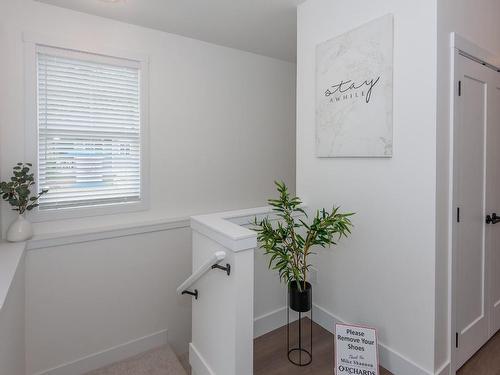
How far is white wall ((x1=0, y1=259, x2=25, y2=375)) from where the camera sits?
142 centimetres

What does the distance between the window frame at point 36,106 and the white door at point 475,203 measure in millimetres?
2444

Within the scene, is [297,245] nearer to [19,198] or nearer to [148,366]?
[148,366]

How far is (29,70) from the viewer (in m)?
2.26

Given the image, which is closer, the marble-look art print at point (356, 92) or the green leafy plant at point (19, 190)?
the marble-look art print at point (356, 92)

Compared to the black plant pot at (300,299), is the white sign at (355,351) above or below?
below

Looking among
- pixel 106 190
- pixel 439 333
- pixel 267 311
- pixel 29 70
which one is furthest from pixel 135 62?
pixel 439 333

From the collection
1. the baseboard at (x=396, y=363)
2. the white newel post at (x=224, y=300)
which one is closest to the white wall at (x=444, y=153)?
the baseboard at (x=396, y=363)

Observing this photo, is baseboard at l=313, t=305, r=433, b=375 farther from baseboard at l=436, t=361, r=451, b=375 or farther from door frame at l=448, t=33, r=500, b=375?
door frame at l=448, t=33, r=500, b=375

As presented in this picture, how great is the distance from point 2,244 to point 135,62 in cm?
182

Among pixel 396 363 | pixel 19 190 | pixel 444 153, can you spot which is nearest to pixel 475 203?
pixel 444 153

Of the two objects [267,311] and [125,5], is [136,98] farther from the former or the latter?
[267,311]

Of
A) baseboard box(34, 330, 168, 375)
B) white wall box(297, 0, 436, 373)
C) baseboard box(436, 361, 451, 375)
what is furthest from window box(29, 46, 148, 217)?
baseboard box(436, 361, 451, 375)

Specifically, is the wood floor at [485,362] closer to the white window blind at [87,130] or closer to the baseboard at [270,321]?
the baseboard at [270,321]

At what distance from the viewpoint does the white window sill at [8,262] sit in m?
1.46
